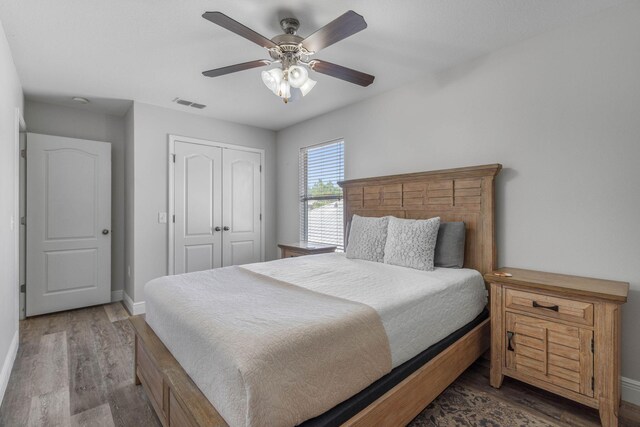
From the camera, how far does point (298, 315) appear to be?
1.40 meters

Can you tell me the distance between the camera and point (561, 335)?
1.83m

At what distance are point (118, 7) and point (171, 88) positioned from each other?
4.34 ft

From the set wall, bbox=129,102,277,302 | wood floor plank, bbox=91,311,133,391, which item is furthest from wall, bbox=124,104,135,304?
wood floor plank, bbox=91,311,133,391

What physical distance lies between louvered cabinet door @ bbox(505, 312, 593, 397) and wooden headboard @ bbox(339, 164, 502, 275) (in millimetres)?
592

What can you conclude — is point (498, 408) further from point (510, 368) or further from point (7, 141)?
point (7, 141)

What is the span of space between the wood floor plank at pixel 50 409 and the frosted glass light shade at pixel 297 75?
2.45m

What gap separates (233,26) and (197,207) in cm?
290

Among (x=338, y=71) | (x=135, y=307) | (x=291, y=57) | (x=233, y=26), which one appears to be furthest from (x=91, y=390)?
(x=338, y=71)

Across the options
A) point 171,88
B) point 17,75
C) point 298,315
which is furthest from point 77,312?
point 298,315

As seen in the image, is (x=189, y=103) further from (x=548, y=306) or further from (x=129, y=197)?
(x=548, y=306)

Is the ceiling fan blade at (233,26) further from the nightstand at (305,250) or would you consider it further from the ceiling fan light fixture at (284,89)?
the nightstand at (305,250)

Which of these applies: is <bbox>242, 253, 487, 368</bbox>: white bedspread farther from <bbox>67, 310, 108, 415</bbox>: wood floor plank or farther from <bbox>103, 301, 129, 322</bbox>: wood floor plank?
<bbox>103, 301, 129, 322</bbox>: wood floor plank

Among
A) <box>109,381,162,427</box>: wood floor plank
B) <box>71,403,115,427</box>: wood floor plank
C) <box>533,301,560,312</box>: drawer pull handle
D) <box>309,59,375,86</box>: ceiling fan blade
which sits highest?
<box>309,59,375,86</box>: ceiling fan blade

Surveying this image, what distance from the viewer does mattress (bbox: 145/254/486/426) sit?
43.2 inches
